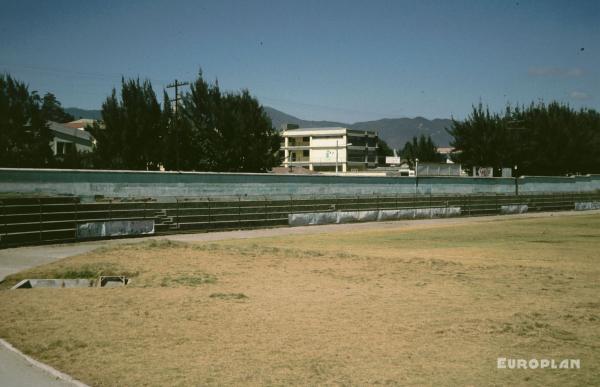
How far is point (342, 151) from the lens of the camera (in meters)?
133

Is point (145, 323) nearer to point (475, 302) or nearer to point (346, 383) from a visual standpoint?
point (346, 383)

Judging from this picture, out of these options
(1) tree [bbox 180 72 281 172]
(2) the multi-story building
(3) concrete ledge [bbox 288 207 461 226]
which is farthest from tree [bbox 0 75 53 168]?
(2) the multi-story building

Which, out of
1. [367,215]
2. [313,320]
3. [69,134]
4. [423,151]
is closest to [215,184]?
[367,215]

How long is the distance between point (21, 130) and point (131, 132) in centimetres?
866

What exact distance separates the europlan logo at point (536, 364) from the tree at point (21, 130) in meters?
42.8

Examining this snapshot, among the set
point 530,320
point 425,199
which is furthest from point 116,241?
point 425,199

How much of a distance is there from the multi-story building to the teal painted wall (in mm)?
74275

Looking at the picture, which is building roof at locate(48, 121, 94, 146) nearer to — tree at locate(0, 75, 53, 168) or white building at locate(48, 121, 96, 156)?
white building at locate(48, 121, 96, 156)

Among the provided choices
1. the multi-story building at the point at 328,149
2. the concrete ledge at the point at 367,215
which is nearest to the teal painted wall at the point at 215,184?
the concrete ledge at the point at 367,215

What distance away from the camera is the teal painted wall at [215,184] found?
28.0 metres

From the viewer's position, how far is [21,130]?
46.3 metres

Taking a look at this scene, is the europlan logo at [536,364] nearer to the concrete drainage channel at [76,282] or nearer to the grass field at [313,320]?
the grass field at [313,320]

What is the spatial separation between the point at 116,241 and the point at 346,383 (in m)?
22.6

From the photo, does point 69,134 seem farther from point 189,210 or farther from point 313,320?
point 313,320
